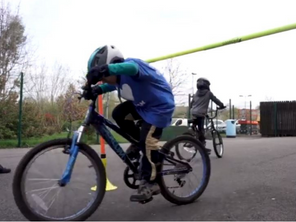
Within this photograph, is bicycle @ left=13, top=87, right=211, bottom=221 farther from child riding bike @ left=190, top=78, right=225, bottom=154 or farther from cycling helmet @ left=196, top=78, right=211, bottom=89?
cycling helmet @ left=196, top=78, right=211, bottom=89

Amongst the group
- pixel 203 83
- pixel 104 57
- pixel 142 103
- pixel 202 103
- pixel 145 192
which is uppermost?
pixel 203 83

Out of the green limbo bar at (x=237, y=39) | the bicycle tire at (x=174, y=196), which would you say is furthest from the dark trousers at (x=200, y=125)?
the bicycle tire at (x=174, y=196)

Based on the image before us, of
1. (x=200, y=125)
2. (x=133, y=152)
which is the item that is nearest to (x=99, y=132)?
(x=133, y=152)

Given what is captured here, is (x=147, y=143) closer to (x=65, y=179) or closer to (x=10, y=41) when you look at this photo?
(x=65, y=179)

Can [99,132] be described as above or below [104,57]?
below

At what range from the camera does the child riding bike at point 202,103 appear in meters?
7.98

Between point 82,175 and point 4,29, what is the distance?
1602 cm

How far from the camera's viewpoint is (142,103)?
3643mm

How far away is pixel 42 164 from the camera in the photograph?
10.4 feet

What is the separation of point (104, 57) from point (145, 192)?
134 centimetres

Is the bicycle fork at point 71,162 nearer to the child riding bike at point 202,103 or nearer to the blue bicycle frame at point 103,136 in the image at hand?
the blue bicycle frame at point 103,136

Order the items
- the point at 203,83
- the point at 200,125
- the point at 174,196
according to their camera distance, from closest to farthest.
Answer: the point at 174,196
the point at 200,125
the point at 203,83

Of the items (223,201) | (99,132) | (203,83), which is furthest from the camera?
(203,83)

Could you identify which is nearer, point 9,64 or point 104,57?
point 104,57
